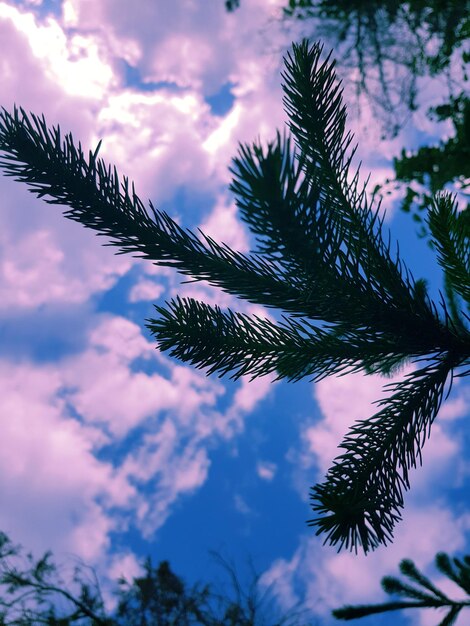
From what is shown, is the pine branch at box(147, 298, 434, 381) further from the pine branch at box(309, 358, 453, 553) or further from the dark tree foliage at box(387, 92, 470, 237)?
the dark tree foliage at box(387, 92, 470, 237)

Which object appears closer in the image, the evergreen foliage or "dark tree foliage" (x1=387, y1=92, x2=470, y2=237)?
the evergreen foliage

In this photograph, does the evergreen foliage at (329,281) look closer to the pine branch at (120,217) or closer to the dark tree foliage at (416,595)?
the pine branch at (120,217)

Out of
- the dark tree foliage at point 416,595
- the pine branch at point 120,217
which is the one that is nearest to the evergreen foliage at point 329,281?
the pine branch at point 120,217

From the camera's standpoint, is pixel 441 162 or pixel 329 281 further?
pixel 441 162

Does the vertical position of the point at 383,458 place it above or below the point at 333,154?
below

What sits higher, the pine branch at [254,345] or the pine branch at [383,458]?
the pine branch at [254,345]

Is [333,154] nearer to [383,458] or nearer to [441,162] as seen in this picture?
[383,458]

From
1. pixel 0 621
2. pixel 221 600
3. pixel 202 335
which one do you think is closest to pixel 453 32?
pixel 202 335

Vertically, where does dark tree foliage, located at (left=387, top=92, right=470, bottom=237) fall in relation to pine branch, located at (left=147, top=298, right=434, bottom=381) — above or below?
above

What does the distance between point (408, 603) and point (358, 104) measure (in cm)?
706

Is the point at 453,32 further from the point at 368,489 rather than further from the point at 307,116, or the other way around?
the point at 368,489

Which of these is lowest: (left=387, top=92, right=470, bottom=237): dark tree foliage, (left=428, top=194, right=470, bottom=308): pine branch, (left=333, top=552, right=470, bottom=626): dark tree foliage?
(left=333, top=552, right=470, bottom=626): dark tree foliage

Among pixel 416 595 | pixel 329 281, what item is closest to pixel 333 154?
pixel 329 281

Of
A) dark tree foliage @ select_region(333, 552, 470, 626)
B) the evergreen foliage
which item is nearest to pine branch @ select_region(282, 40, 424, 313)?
the evergreen foliage
